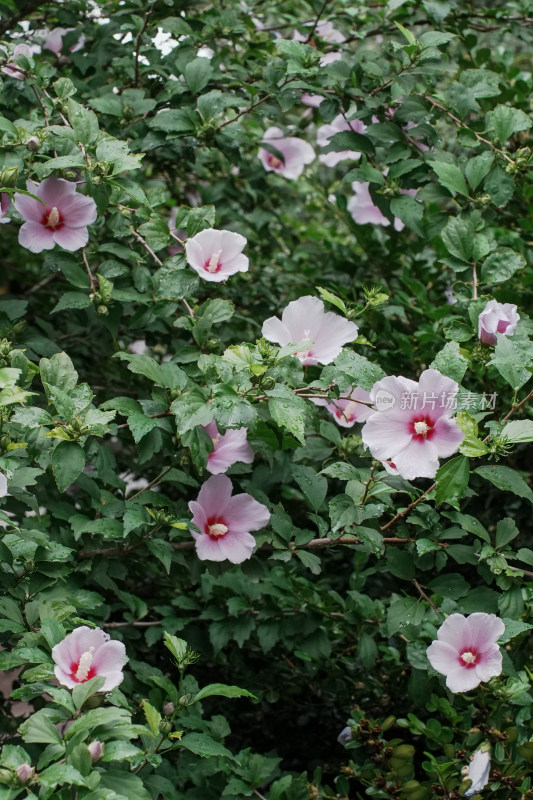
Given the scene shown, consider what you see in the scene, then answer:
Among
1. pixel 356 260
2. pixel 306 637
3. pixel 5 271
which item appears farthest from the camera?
pixel 5 271

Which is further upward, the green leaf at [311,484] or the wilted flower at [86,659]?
the wilted flower at [86,659]

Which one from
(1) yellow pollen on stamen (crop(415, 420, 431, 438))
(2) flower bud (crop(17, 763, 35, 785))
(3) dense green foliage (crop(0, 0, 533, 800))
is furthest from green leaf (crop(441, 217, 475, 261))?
(2) flower bud (crop(17, 763, 35, 785))

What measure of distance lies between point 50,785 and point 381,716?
3.66 feet

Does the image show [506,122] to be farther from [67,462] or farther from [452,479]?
[67,462]

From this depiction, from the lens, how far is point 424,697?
1.58m

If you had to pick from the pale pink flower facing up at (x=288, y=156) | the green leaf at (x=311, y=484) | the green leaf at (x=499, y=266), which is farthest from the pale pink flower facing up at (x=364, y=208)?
the green leaf at (x=311, y=484)

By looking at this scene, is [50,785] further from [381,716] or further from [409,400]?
[381,716]

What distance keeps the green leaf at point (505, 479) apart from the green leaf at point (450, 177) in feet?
2.05

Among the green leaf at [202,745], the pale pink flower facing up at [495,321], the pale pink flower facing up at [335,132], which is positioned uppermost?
the pale pink flower facing up at [495,321]

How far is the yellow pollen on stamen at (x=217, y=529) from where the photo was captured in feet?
4.86

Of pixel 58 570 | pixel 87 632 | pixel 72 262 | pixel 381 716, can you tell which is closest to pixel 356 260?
pixel 72 262

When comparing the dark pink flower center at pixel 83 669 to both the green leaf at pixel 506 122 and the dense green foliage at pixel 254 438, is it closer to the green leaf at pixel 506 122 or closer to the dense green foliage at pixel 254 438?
the dense green foliage at pixel 254 438

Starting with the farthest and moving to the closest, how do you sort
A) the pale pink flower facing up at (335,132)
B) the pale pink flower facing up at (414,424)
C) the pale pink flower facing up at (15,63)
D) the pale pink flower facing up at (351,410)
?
the pale pink flower facing up at (335,132) → the pale pink flower facing up at (15,63) → the pale pink flower facing up at (351,410) → the pale pink flower facing up at (414,424)

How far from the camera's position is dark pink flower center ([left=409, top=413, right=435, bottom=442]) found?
132 centimetres
